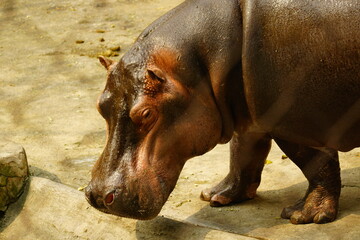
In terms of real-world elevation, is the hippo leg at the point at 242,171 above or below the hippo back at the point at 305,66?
below

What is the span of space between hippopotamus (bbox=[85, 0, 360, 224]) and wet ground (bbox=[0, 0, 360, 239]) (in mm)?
363

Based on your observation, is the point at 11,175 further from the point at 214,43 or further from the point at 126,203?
the point at 214,43

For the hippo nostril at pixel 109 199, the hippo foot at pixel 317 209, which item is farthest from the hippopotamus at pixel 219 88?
the hippo foot at pixel 317 209

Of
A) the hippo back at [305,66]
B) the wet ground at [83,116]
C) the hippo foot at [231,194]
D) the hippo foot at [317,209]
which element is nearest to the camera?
the hippo back at [305,66]

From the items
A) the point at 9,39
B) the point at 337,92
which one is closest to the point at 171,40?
the point at 337,92

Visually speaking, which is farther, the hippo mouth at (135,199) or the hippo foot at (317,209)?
the hippo foot at (317,209)

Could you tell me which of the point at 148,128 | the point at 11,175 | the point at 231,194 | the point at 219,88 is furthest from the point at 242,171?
the point at 11,175

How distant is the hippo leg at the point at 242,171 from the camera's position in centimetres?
399

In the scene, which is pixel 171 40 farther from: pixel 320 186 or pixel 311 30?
pixel 320 186

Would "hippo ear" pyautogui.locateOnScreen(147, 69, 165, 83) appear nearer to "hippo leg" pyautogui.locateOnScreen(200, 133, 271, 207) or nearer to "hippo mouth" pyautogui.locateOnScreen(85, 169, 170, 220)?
"hippo mouth" pyautogui.locateOnScreen(85, 169, 170, 220)

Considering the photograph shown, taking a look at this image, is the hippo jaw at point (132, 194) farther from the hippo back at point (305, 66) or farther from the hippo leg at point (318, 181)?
the hippo leg at point (318, 181)

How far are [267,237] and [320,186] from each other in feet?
1.32

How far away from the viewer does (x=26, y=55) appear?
25.2 ft

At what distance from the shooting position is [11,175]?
4207 mm
